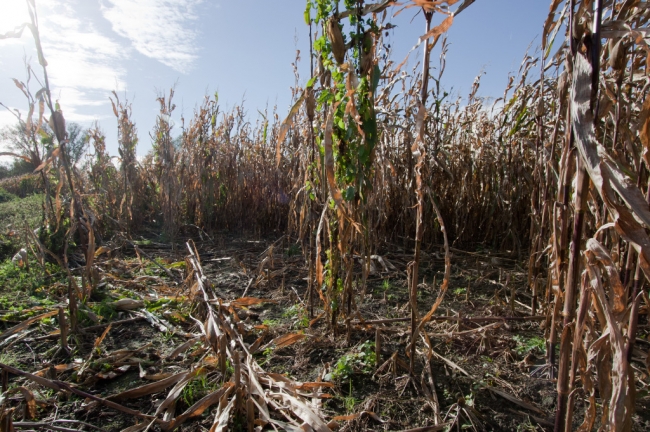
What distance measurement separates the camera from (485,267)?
3463 mm

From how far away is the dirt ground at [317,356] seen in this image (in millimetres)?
1540

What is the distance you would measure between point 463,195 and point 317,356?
9.25 feet

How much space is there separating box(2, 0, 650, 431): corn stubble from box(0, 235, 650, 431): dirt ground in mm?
119

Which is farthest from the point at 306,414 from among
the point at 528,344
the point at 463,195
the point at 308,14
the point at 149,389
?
the point at 463,195

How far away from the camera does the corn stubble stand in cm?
85

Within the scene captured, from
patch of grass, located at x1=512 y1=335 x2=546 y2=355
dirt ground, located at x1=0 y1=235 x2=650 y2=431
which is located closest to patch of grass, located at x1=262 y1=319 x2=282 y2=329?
dirt ground, located at x1=0 y1=235 x2=650 y2=431

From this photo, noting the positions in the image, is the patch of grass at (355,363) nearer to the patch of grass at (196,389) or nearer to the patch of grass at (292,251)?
the patch of grass at (196,389)

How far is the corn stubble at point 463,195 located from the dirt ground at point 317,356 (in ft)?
0.39

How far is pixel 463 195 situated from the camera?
4.13 meters

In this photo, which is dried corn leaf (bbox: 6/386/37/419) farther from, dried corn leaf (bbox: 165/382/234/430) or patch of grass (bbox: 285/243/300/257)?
patch of grass (bbox: 285/243/300/257)

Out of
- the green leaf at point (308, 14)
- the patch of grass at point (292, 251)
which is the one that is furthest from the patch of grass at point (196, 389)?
the patch of grass at point (292, 251)

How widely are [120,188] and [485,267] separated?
17.5 feet

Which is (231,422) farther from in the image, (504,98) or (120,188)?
(120,188)

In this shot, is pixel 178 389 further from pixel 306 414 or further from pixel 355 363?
pixel 355 363
